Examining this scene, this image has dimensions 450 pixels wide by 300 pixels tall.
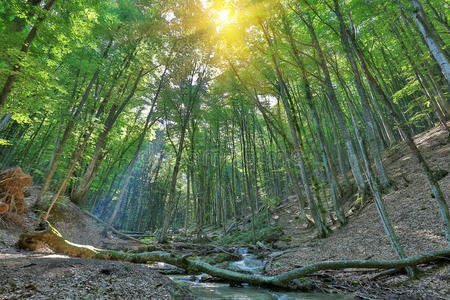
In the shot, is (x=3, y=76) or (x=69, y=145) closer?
(x=3, y=76)

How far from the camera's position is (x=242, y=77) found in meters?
11.2

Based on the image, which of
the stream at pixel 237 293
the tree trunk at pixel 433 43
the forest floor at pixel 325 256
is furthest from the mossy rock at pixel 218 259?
the tree trunk at pixel 433 43

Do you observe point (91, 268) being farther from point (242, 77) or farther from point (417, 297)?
point (242, 77)

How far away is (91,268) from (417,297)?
594cm

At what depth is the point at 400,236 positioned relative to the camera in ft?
20.9

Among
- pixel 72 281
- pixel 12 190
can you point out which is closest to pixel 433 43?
pixel 72 281

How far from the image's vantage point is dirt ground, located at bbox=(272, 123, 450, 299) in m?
3.95

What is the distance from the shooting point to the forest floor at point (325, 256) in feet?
10.8

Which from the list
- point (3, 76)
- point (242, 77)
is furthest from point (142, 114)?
point (3, 76)

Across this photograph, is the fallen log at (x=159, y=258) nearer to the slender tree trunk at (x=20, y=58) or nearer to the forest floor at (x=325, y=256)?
the forest floor at (x=325, y=256)

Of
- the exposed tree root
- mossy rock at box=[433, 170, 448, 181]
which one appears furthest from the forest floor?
the exposed tree root

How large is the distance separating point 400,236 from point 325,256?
2.30 m

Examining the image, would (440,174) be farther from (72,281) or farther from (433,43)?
(72,281)

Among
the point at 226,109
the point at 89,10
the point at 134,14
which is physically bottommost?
the point at 89,10
